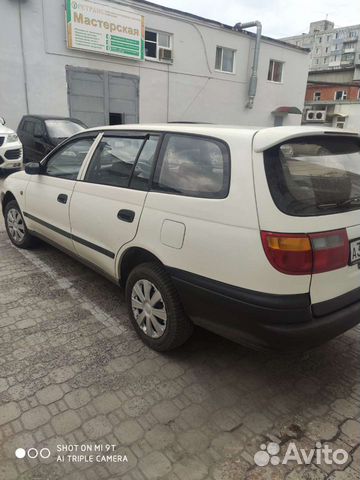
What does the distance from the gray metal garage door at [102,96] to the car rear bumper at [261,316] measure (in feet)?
44.4

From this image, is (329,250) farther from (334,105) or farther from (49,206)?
(334,105)

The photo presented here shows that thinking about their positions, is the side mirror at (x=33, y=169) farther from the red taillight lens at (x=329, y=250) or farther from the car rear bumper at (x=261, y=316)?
the red taillight lens at (x=329, y=250)

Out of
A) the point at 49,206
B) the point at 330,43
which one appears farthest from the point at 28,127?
the point at 330,43

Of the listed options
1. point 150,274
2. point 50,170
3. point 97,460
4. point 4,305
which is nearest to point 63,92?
point 50,170

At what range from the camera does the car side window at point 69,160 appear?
3.46 meters

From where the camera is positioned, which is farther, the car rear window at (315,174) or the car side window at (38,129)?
the car side window at (38,129)

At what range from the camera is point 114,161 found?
3.07m

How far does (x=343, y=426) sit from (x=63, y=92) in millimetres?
14223

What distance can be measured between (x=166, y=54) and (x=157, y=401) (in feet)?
54.1

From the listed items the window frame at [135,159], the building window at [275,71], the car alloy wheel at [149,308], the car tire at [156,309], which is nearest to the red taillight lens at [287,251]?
the car tire at [156,309]

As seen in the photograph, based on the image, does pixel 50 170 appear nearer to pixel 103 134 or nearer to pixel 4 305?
pixel 103 134

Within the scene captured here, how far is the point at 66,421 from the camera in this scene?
6.93 ft

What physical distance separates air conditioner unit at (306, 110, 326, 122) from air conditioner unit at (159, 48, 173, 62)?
28.3 metres

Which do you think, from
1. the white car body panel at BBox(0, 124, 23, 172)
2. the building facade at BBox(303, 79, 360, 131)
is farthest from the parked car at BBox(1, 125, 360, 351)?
the building facade at BBox(303, 79, 360, 131)
